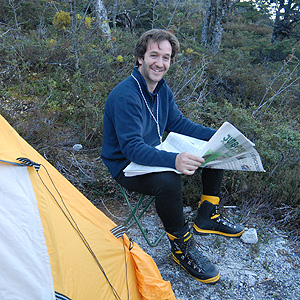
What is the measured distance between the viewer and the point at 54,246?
147 cm

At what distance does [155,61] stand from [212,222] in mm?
1406

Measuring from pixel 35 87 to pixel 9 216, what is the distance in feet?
11.5

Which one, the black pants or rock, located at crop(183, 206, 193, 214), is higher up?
the black pants

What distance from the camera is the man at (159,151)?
1.92m

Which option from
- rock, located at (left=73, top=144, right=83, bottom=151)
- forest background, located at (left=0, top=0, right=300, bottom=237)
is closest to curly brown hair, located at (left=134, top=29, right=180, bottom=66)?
forest background, located at (left=0, top=0, right=300, bottom=237)

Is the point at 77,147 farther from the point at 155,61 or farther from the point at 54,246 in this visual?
the point at 54,246

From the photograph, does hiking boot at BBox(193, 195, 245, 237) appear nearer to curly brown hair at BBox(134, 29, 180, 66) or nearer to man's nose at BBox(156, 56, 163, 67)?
man's nose at BBox(156, 56, 163, 67)

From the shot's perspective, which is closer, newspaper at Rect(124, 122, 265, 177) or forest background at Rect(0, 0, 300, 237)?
newspaper at Rect(124, 122, 265, 177)

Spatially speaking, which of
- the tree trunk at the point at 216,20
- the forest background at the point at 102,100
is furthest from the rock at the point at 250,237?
the tree trunk at the point at 216,20

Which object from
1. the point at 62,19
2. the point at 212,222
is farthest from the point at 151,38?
the point at 62,19

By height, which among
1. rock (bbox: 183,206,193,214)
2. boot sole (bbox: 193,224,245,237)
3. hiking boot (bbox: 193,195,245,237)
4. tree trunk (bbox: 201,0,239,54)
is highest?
tree trunk (bbox: 201,0,239,54)

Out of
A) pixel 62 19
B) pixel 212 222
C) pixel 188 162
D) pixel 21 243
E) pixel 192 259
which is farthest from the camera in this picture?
pixel 62 19

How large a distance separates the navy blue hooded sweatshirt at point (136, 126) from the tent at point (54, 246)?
0.43m

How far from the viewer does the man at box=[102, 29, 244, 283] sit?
6.31 feet
